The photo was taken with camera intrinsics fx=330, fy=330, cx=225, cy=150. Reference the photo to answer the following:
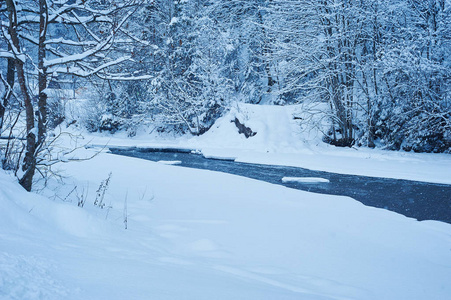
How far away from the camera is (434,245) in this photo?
4344mm

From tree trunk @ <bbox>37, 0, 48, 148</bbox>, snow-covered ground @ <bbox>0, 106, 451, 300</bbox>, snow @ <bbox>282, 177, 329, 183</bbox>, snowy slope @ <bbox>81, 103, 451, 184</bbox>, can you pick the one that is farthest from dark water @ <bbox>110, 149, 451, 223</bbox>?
tree trunk @ <bbox>37, 0, 48, 148</bbox>

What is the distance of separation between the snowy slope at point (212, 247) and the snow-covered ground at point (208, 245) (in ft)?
0.04

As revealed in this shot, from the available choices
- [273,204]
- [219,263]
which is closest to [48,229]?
[219,263]

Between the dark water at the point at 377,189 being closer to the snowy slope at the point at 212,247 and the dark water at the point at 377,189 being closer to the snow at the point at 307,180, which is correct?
the snow at the point at 307,180

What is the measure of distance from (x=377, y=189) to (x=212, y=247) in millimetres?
6783

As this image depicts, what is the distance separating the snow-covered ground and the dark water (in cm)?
153

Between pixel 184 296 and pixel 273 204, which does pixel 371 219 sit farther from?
pixel 184 296

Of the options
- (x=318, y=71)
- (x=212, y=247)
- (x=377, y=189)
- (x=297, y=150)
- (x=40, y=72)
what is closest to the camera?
(x=212, y=247)

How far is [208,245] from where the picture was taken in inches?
139

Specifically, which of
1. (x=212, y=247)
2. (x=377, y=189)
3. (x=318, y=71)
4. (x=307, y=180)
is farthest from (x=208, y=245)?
(x=318, y=71)

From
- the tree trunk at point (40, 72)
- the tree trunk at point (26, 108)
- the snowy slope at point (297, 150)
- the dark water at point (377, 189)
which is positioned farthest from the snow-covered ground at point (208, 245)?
the snowy slope at point (297, 150)

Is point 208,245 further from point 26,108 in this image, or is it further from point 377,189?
point 377,189

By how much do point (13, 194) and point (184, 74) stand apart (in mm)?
19202

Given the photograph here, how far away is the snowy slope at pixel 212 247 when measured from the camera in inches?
65.7
